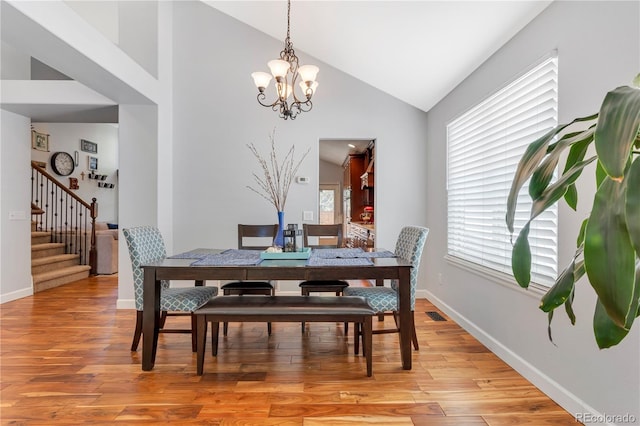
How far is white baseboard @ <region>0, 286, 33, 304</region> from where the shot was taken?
13.8 ft

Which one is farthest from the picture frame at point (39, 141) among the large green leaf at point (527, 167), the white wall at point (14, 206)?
the large green leaf at point (527, 167)

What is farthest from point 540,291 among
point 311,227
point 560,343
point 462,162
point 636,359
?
point 311,227

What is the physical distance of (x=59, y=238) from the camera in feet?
19.9

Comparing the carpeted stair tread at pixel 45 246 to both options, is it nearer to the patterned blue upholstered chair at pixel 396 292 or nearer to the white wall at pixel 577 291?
the patterned blue upholstered chair at pixel 396 292

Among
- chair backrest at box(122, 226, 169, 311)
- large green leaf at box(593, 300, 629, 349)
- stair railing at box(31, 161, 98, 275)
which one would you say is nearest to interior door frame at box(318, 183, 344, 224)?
stair railing at box(31, 161, 98, 275)

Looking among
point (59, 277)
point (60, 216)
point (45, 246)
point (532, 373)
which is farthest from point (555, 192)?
point (60, 216)

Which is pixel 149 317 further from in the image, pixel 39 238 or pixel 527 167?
pixel 39 238

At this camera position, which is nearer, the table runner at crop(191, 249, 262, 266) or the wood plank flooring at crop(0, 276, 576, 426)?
the wood plank flooring at crop(0, 276, 576, 426)

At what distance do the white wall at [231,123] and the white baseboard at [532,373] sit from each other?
168cm

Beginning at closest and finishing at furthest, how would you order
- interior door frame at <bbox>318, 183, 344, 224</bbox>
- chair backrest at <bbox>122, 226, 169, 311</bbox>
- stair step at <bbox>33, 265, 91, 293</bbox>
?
chair backrest at <bbox>122, 226, 169, 311</bbox>
stair step at <bbox>33, 265, 91, 293</bbox>
interior door frame at <bbox>318, 183, 344, 224</bbox>

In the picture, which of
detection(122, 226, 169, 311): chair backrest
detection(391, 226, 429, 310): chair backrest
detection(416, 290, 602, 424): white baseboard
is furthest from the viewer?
detection(391, 226, 429, 310): chair backrest

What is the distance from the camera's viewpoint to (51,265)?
17.5 feet

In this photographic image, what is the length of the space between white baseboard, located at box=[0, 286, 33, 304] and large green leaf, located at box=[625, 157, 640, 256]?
226 inches

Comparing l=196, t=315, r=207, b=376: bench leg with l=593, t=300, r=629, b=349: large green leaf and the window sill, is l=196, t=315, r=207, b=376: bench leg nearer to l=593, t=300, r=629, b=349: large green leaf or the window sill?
the window sill
